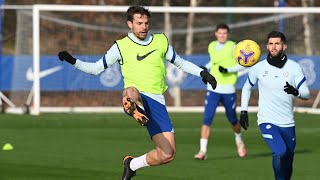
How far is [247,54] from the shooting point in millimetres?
13703

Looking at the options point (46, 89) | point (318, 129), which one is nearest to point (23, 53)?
point (46, 89)

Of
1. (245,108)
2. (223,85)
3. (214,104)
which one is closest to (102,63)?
(245,108)

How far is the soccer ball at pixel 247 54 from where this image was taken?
44.8 feet

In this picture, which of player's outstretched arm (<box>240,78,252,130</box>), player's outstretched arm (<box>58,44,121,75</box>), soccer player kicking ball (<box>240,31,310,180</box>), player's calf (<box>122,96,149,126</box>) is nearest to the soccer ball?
player's outstretched arm (<box>240,78,252,130</box>)

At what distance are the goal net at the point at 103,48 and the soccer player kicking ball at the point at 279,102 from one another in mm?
16068

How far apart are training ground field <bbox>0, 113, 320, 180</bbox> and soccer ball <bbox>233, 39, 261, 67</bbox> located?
1.75 metres

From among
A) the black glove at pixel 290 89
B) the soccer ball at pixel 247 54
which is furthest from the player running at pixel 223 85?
the black glove at pixel 290 89

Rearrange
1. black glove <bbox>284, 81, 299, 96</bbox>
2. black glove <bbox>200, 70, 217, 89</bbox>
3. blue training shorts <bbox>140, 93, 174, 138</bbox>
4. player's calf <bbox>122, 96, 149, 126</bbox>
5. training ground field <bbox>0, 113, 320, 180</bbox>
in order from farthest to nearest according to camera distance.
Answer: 1. training ground field <bbox>0, 113, 320, 180</bbox>
2. blue training shorts <bbox>140, 93, 174, 138</bbox>
3. black glove <bbox>200, 70, 217, 89</bbox>
4. black glove <bbox>284, 81, 299, 96</bbox>
5. player's calf <bbox>122, 96, 149, 126</bbox>

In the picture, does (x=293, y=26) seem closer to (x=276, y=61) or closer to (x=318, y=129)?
(x=318, y=129)

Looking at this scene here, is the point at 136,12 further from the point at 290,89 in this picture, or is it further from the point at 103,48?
the point at 103,48

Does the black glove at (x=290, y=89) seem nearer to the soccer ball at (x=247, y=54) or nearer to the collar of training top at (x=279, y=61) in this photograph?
the collar of training top at (x=279, y=61)

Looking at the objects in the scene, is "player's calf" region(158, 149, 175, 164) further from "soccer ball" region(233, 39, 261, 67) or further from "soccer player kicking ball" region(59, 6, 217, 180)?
"soccer ball" region(233, 39, 261, 67)

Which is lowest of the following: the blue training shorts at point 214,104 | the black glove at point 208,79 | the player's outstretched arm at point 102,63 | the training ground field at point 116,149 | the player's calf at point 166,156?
the training ground field at point 116,149

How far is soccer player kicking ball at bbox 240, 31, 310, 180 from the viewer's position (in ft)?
39.8
